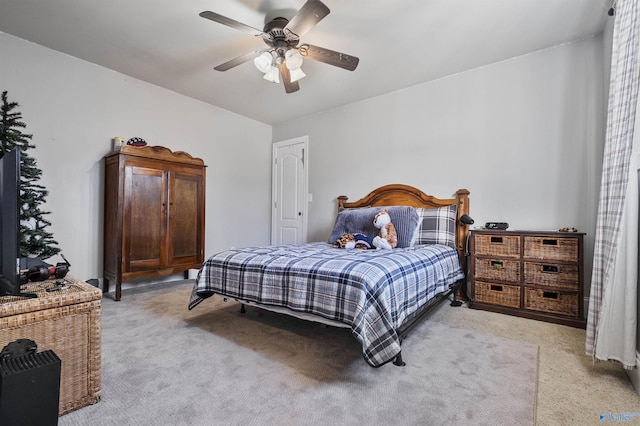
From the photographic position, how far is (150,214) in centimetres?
342

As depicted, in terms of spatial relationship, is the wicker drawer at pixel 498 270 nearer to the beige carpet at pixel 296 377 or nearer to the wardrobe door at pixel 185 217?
the beige carpet at pixel 296 377

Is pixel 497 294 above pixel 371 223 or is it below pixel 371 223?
below

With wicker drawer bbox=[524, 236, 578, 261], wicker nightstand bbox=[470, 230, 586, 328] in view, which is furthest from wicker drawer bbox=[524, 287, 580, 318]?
wicker drawer bbox=[524, 236, 578, 261]

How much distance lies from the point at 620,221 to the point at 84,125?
4.70 m

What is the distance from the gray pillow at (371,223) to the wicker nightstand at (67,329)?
7.59ft

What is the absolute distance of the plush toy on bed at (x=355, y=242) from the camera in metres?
3.02

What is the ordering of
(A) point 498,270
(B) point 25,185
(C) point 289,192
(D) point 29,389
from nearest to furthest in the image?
(D) point 29,389, (B) point 25,185, (A) point 498,270, (C) point 289,192

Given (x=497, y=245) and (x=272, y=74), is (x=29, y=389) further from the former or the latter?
(x=497, y=245)

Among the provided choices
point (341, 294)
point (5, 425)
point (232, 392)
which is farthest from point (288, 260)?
point (5, 425)

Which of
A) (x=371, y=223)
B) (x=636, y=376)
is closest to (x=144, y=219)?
(x=371, y=223)

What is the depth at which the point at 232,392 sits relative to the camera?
1528mm

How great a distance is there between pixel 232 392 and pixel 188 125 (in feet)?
12.3

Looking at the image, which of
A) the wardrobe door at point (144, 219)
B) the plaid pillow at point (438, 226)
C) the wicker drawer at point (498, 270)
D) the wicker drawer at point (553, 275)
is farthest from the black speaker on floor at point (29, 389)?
the wicker drawer at point (553, 275)

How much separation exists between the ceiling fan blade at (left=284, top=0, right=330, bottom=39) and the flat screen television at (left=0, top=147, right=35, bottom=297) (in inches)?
67.9
